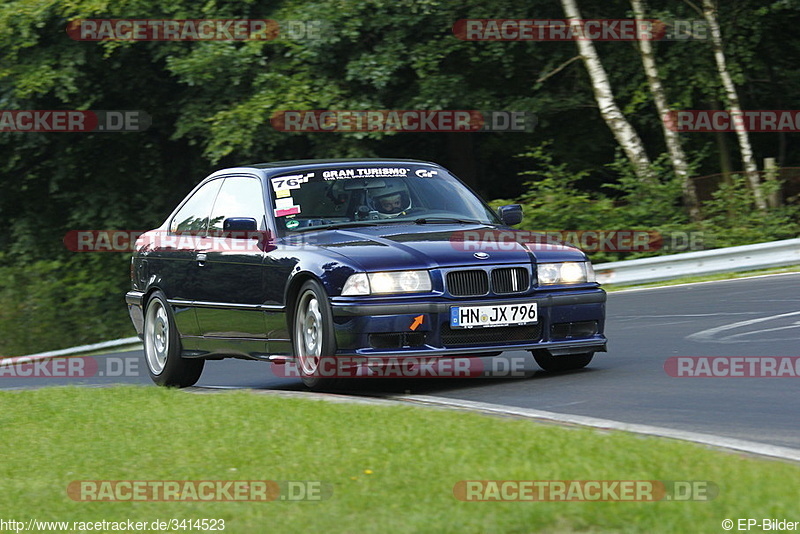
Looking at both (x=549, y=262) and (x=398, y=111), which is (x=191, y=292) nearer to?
(x=549, y=262)

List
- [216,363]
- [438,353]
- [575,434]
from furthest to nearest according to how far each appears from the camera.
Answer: [216,363]
[438,353]
[575,434]

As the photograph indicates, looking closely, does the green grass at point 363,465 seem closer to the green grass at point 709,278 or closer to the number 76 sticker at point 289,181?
the number 76 sticker at point 289,181

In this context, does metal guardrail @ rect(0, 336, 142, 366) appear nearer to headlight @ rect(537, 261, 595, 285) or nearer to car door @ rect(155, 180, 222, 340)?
car door @ rect(155, 180, 222, 340)

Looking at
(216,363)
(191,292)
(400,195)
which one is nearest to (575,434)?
(400,195)

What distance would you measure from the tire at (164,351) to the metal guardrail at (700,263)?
20.0 feet

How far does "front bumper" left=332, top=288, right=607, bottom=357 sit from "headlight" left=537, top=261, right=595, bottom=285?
0.10 meters

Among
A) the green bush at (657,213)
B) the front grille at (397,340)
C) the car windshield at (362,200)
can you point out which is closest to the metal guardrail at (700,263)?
the green bush at (657,213)

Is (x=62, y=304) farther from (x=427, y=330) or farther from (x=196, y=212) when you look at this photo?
(x=427, y=330)

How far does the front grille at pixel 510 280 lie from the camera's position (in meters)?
8.88

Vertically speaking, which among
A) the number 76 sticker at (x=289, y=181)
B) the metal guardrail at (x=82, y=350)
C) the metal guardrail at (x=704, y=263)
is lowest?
the metal guardrail at (x=82, y=350)

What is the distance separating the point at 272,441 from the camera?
22.9 ft

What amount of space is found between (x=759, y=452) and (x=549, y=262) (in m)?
3.17

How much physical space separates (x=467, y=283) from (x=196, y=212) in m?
3.07

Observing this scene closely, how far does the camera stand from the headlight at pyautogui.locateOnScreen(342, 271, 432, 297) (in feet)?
28.3
